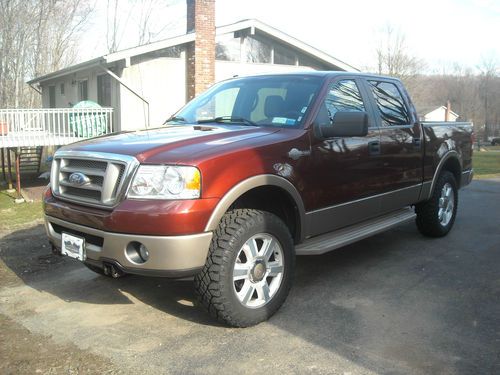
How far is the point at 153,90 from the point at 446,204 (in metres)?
11.7

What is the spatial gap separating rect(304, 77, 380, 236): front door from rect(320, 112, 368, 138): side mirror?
0.18 meters

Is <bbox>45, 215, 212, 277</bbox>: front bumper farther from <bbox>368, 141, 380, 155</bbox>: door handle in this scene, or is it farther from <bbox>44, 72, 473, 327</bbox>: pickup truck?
<bbox>368, 141, 380, 155</bbox>: door handle

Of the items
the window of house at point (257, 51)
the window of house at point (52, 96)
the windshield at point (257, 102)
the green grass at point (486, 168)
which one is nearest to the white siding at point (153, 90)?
the window of house at point (257, 51)

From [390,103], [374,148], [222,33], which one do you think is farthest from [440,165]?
[222,33]

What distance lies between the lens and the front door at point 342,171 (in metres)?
4.10

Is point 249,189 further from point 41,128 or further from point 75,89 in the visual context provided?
point 75,89

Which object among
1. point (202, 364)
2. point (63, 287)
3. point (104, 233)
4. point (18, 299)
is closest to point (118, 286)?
point (63, 287)

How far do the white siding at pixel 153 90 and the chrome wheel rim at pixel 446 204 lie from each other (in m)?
10.8

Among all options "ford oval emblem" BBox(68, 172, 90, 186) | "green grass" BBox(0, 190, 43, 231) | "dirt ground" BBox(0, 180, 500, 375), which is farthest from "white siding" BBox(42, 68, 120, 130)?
"ford oval emblem" BBox(68, 172, 90, 186)

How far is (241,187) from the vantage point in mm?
3449

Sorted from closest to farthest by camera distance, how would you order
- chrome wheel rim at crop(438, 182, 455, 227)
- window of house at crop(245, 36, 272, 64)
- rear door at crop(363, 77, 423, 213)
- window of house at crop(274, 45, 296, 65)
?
1. rear door at crop(363, 77, 423, 213)
2. chrome wheel rim at crop(438, 182, 455, 227)
3. window of house at crop(245, 36, 272, 64)
4. window of house at crop(274, 45, 296, 65)

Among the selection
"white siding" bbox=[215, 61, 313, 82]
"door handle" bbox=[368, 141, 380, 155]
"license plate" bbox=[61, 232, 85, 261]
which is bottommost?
"license plate" bbox=[61, 232, 85, 261]

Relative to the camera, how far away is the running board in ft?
13.4

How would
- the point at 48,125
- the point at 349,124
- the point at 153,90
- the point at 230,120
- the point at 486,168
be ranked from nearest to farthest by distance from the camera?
the point at 349,124
the point at 230,120
the point at 48,125
the point at 153,90
the point at 486,168
